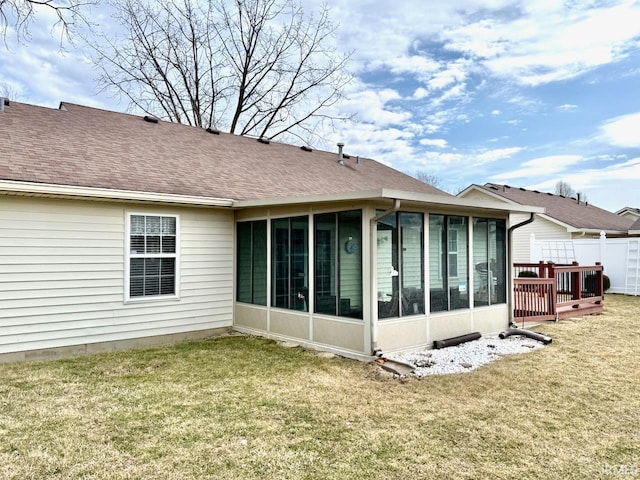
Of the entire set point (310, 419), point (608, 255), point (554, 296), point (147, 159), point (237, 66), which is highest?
point (237, 66)

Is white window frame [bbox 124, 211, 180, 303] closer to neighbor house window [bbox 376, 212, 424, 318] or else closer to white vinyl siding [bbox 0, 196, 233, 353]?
white vinyl siding [bbox 0, 196, 233, 353]

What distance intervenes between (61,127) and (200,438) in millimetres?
6971

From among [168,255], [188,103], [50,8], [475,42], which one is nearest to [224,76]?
[188,103]

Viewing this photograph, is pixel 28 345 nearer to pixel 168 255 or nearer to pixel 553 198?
pixel 168 255

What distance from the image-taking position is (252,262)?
7648mm

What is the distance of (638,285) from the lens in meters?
14.2

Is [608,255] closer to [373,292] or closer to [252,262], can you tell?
[373,292]

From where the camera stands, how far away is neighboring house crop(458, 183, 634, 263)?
17.3 meters

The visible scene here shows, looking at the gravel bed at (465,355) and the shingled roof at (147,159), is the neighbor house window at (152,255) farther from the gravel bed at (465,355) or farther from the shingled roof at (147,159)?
the gravel bed at (465,355)

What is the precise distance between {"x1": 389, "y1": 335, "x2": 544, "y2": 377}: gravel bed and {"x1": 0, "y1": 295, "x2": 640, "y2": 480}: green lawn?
289mm

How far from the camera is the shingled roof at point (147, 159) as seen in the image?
21.2ft

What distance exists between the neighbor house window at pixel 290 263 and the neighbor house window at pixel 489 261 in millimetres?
2838

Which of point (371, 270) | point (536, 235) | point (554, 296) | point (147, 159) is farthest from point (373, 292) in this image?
point (536, 235)

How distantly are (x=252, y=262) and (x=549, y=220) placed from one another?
14466mm
